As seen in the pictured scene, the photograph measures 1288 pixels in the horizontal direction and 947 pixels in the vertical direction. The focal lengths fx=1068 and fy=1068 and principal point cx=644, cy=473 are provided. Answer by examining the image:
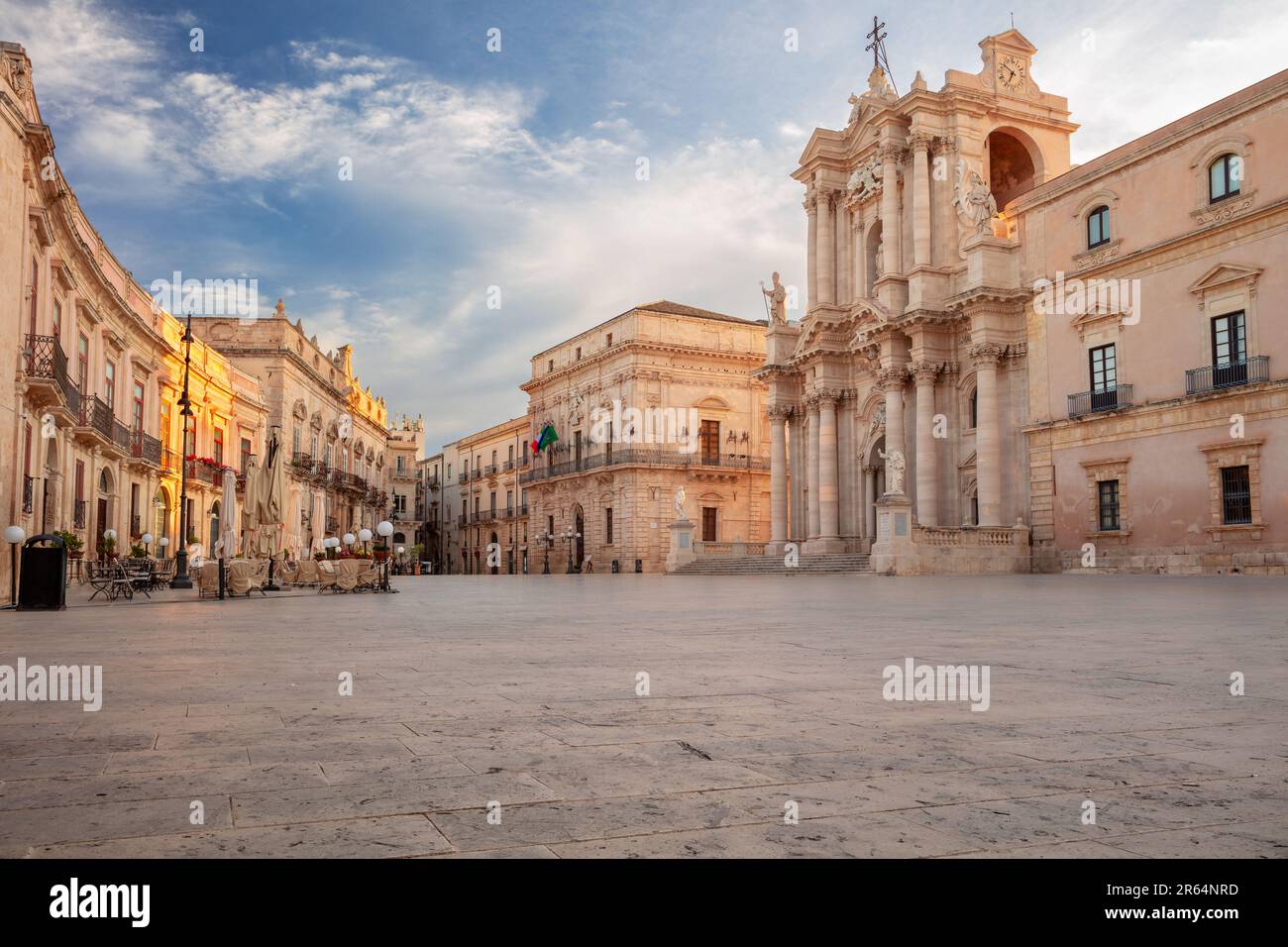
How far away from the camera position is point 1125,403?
93.0 ft

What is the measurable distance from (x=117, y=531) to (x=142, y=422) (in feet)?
15.1

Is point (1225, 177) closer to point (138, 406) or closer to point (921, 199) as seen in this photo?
point (921, 199)

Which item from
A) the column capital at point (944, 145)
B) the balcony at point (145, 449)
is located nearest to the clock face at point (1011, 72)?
the column capital at point (944, 145)

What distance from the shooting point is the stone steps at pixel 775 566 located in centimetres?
3512

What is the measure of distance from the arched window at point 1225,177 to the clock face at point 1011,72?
1262cm

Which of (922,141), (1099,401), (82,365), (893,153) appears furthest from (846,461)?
(82,365)

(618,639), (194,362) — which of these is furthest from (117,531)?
(618,639)

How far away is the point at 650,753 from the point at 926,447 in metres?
32.5

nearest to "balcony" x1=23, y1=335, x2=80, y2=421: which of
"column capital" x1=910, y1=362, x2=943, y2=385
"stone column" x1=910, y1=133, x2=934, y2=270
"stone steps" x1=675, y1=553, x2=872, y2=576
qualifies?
"stone steps" x1=675, y1=553, x2=872, y2=576

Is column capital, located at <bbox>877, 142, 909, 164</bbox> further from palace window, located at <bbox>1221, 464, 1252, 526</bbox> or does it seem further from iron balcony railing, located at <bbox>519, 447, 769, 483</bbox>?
iron balcony railing, located at <bbox>519, 447, 769, 483</bbox>

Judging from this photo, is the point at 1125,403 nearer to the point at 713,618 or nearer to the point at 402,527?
the point at 713,618

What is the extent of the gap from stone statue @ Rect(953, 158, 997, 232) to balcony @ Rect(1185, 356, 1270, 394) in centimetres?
888

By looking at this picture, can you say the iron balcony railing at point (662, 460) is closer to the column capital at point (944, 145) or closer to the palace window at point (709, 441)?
the palace window at point (709, 441)

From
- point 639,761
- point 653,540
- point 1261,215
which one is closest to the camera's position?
point 639,761
